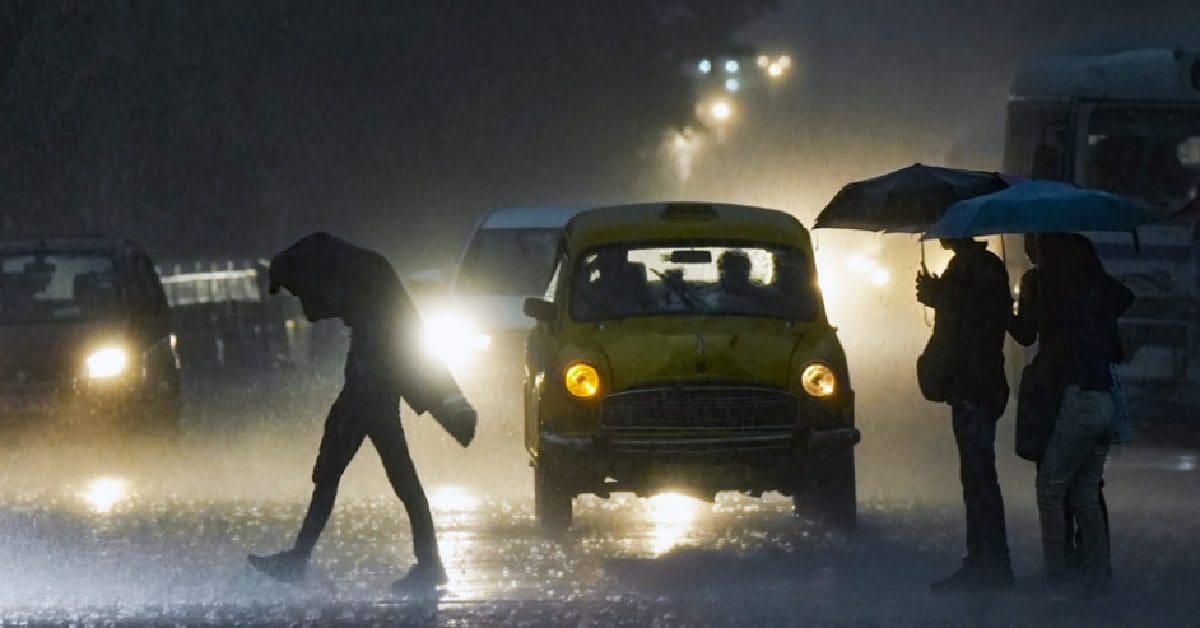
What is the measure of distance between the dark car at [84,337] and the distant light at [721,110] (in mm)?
155921

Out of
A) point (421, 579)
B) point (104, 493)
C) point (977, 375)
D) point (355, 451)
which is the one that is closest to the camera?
point (977, 375)

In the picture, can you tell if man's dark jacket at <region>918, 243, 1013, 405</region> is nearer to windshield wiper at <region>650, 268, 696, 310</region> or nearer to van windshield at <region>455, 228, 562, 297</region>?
windshield wiper at <region>650, 268, 696, 310</region>

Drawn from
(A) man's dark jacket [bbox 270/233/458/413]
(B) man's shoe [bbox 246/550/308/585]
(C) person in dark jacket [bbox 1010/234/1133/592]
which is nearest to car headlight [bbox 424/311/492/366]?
(A) man's dark jacket [bbox 270/233/458/413]

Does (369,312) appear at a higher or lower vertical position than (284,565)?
higher

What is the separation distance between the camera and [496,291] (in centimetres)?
2050

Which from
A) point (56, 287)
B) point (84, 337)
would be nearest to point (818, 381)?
point (84, 337)

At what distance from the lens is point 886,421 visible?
21703 mm

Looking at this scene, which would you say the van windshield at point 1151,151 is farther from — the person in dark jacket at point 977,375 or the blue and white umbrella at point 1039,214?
the person in dark jacket at point 977,375

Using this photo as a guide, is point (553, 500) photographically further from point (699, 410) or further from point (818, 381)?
point (818, 381)

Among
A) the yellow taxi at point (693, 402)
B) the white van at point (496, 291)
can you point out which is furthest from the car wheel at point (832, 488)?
the white van at point (496, 291)

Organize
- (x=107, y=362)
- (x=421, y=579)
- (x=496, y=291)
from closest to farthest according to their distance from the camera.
Result: (x=421, y=579) < (x=107, y=362) < (x=496, y=291)

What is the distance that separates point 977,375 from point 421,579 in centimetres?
278

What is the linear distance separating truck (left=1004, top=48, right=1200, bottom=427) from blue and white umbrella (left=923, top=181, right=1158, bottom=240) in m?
9.38

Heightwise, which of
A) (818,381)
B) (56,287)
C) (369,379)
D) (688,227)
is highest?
(688,227)
